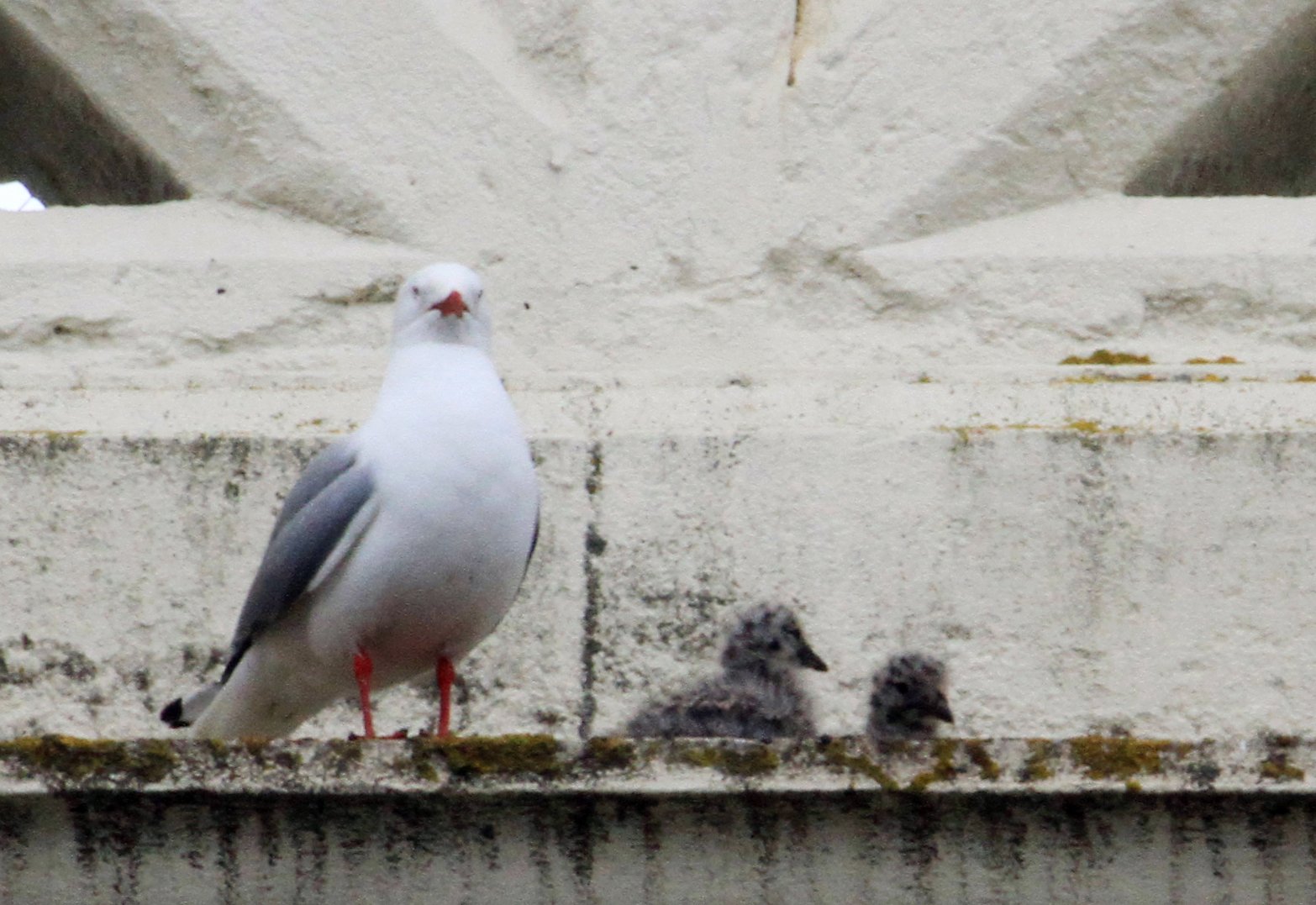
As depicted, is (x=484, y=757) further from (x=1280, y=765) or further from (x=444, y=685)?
(x=444, y=685)

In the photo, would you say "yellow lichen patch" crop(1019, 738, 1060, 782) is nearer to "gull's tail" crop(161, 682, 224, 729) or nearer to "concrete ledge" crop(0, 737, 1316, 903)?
"concrete ledge" crop(0, 737, 1316, 903)

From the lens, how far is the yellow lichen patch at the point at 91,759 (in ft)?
9.27

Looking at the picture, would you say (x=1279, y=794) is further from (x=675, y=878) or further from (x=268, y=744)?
(x=268, y=744)

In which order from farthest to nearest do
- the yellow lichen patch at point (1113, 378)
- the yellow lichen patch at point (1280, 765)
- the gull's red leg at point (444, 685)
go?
the yellow lichen patch at point (1113, 378) → the gull's red leg at point (444, 685) → the yellow lichen patch at point (1280, 765)

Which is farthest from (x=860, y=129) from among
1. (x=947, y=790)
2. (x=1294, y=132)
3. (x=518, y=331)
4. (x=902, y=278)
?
(x=947, y=790)

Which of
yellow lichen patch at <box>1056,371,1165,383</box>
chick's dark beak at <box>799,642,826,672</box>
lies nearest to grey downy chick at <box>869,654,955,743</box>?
chick's dark beak at <box>799,642,826,672</box>

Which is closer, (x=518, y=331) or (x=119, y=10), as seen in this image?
(x=518, y=331)

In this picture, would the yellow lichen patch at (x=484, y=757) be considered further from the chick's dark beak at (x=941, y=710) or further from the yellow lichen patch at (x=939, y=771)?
the chick's dark beak at (x=941, y=710)

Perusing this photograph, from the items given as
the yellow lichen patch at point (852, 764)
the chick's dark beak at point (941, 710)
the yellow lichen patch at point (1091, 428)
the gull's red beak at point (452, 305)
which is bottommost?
the yellow lichen patch at point (852, 764)

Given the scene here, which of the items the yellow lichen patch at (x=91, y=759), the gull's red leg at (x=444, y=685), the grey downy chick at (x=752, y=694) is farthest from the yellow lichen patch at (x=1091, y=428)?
the yellow lichen patch at (x=91, y=759)

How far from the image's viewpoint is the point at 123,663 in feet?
13.7

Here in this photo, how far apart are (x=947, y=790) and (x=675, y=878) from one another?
36 cm

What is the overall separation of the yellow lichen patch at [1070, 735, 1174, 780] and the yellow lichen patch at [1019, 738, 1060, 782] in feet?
0.09

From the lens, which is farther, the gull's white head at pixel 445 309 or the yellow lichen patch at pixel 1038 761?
the gull's white head at pixel 445 309
